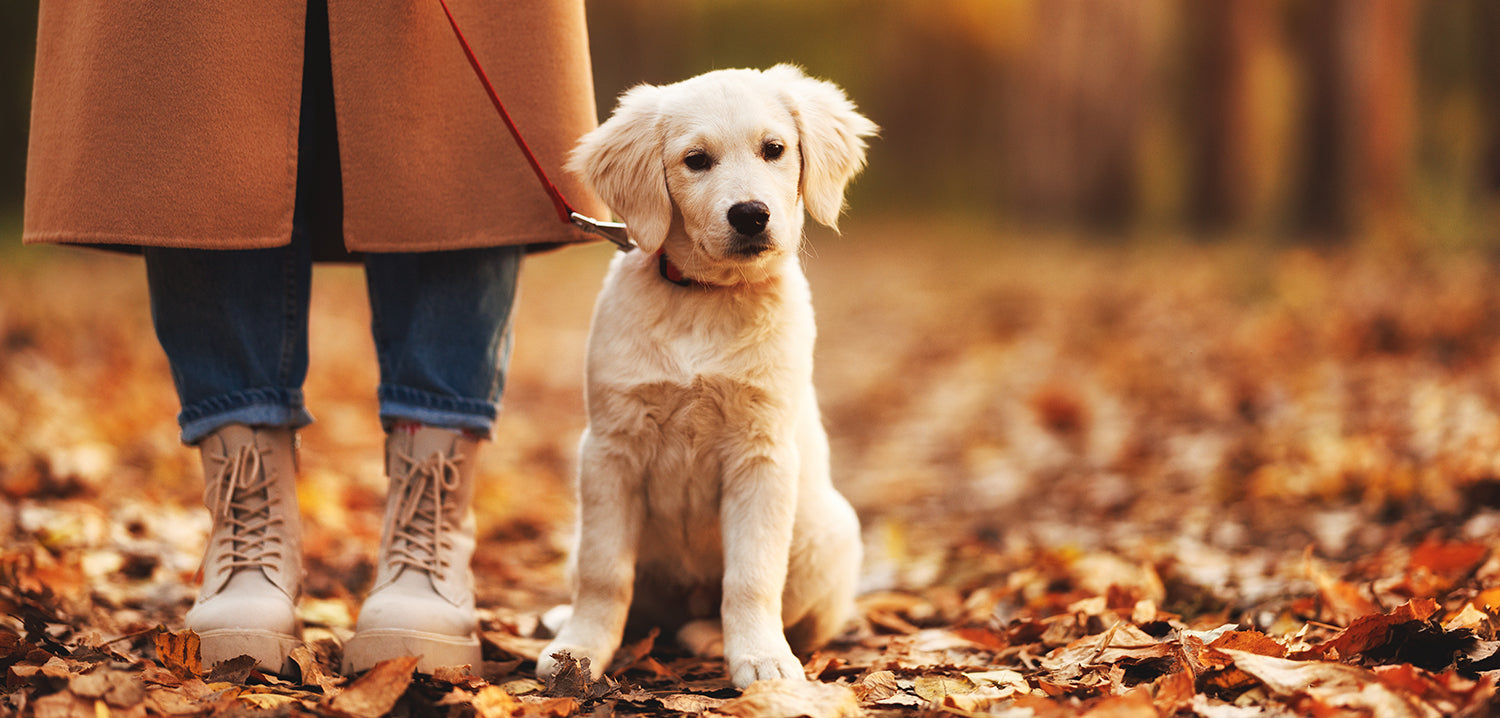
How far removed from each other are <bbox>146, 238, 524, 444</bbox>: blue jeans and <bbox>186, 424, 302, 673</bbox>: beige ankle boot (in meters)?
0.06

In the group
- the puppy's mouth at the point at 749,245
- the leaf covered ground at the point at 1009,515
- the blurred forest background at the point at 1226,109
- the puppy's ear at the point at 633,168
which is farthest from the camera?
the blurred forest background at the point at 1226,109

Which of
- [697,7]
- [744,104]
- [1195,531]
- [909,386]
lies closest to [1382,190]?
[909,386]

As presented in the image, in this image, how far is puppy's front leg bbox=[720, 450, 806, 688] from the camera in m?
2.52

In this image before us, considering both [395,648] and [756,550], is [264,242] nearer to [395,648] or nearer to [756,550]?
[395,648]

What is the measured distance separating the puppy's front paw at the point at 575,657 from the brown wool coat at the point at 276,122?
935mm

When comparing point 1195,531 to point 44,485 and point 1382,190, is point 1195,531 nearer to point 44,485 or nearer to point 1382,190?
point 44,485

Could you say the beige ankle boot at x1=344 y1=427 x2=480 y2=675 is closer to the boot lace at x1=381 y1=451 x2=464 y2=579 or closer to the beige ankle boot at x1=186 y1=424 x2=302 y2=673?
the boot lace at x1=381 y1=451 x2=464 y2=579

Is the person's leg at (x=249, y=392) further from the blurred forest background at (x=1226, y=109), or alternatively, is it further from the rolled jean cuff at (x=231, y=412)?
the blurred forest background at (x=1226, y=109)

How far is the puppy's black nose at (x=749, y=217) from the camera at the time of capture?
97.0 inches

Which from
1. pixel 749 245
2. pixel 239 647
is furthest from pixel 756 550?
pixel 239 647

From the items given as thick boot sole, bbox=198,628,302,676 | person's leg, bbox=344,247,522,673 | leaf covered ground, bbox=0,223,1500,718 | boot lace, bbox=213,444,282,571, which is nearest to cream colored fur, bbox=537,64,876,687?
leaf covered ground, bbox=0,223,1500,718

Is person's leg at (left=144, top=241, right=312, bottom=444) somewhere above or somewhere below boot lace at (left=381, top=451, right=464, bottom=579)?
above

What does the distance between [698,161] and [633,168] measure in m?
0.15

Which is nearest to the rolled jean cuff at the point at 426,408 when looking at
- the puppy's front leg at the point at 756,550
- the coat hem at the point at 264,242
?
the coat hem at the point at 264,242
